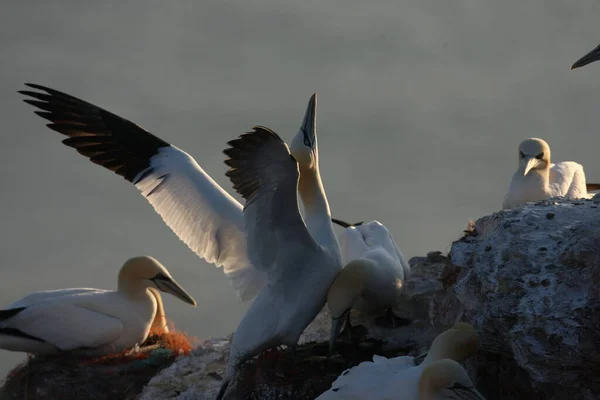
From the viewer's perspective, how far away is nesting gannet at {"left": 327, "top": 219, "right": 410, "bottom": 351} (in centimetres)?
767

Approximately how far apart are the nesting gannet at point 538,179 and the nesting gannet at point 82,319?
3.37 metres

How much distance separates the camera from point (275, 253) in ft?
25.0

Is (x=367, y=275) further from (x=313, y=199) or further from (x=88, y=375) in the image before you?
(x=88, y=375)

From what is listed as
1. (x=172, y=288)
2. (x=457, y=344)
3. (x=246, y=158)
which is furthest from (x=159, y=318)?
(x=457, y=344)

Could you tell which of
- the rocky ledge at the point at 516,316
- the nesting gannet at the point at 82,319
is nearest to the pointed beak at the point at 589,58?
the rocky ledge at the point at 516,316

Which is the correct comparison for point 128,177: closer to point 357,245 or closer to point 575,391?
point 357,245

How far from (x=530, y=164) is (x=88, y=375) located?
397cm

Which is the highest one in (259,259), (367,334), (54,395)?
→ (259,259)

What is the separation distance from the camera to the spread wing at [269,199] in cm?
694

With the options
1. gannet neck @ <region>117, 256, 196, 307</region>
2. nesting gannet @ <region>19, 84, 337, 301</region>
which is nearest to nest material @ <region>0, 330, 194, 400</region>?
gannet neck @ <region>117, 256, 196, 307</region>

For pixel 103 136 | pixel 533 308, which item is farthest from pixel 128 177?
pixel 533 308

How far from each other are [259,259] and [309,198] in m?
0.86

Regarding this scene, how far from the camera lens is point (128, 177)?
896 centimetres

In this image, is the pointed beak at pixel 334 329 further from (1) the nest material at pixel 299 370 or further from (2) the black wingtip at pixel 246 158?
(2) the black wingtip at pixel 246 158
